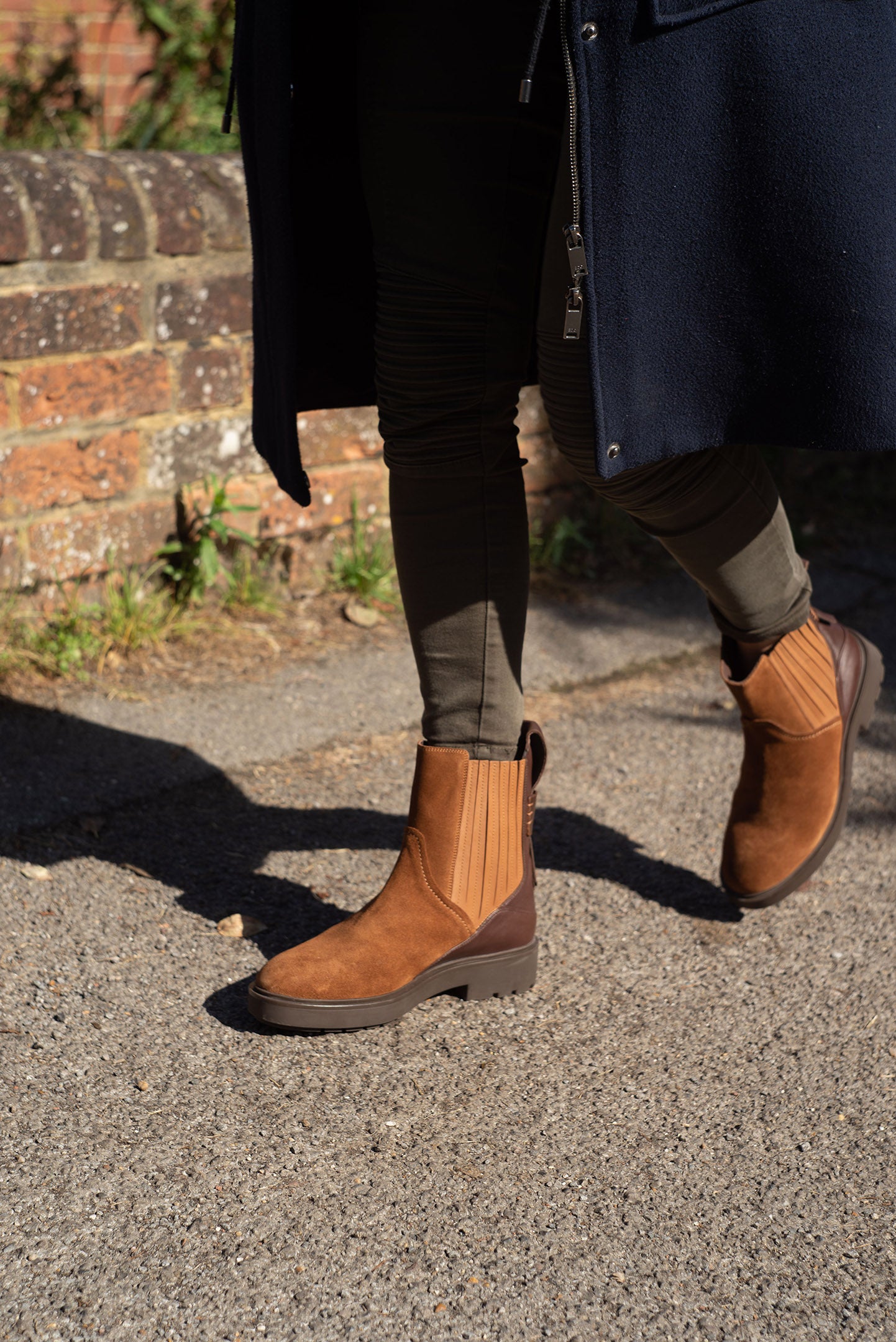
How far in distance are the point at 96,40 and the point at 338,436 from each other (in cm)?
267

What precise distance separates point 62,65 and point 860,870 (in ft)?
12.1

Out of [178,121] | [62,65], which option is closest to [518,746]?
[178,121]

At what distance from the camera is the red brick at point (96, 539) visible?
2.55m

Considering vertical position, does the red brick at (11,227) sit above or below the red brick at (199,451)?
above

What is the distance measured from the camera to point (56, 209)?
2453mm

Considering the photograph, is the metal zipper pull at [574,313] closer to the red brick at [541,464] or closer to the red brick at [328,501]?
the red brick at [328,501]

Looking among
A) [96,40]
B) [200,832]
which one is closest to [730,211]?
[200,832]

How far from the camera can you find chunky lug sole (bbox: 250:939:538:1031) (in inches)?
57.1

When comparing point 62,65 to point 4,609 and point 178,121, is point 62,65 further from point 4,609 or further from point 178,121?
point 4,609

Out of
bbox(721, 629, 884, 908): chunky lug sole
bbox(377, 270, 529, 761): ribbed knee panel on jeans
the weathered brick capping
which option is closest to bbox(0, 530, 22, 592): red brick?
the weathered brick capping

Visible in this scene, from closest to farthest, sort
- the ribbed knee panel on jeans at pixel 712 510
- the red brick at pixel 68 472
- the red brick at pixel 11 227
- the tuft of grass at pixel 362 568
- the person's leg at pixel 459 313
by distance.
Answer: the person's leg at pixel 459 313, the ribbed knee panel on jeans at pixel 712 510, the red brick at pixel 11 227, the red brick at pixel 68 472, the tuft of grass at pixel 362 568

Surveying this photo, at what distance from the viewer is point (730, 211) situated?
3.97ft

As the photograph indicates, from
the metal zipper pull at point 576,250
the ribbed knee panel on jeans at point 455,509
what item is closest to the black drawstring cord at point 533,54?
the metal zipper pull at point 576,250

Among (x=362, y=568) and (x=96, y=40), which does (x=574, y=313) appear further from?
(x=96, y=40)
